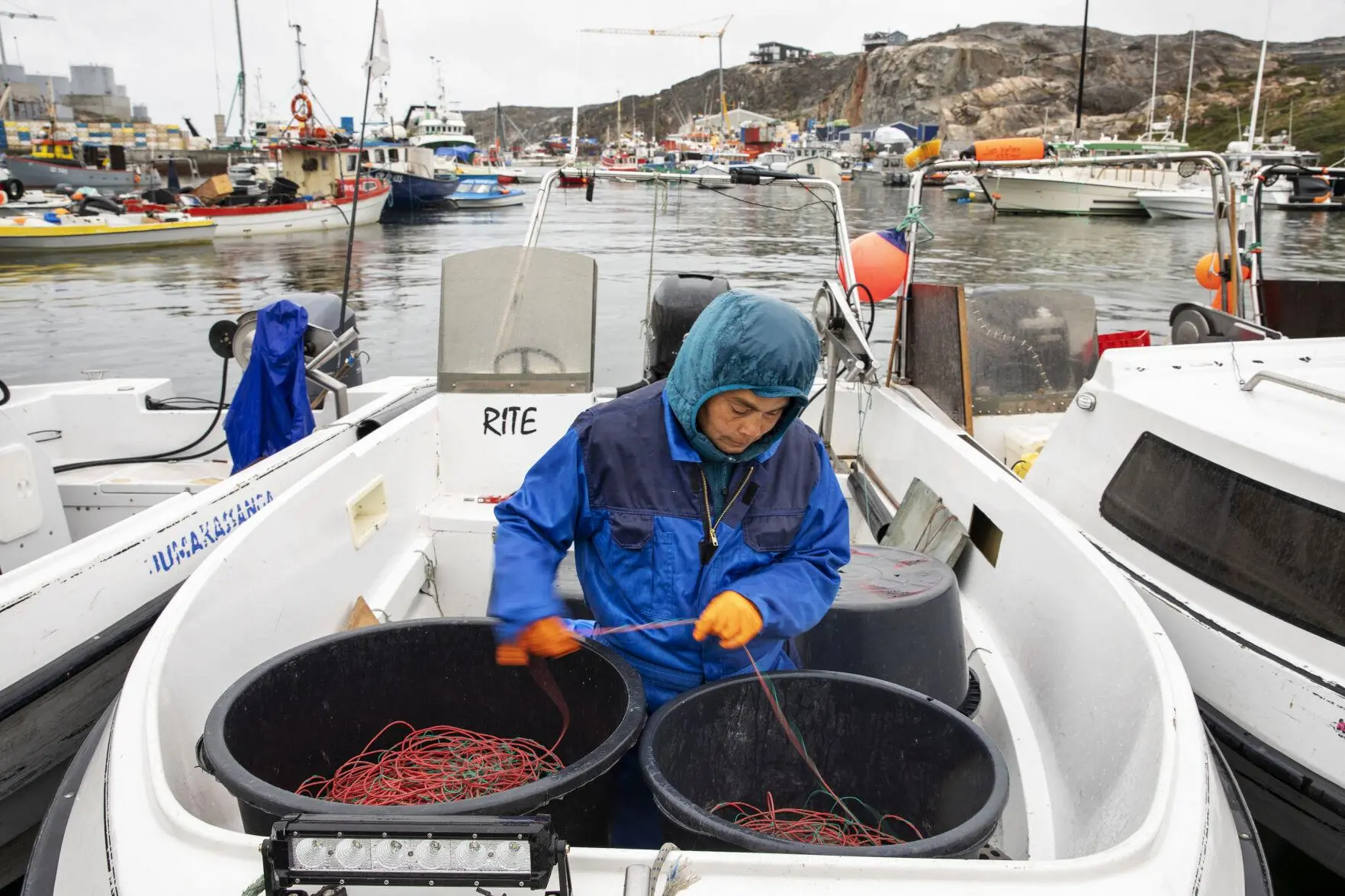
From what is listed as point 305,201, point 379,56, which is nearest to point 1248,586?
point 379,56

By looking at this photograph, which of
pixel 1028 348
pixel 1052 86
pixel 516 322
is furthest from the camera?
pixel 1052 86

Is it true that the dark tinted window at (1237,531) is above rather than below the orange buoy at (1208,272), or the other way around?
below

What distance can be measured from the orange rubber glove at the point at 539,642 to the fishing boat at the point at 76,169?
4689 cm

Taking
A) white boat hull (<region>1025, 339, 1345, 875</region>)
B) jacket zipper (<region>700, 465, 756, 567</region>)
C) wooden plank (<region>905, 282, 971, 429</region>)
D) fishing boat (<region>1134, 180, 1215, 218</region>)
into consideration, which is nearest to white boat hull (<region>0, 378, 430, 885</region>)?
jacket zipper (<region>700, 465, 756, 567</region>)

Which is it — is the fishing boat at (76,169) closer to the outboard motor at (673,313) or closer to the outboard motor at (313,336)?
the outboard motor at (313,336)

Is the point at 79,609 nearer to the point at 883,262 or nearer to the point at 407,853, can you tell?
the point at 407,853

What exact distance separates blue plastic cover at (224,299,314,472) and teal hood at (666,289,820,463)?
11.0 ft

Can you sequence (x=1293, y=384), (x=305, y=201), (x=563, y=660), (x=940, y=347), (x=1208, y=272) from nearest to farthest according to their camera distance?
1. (x=563, y=660)
2. (x=1293, y=384)
3. (x=940, y=347)
4. (x=1208, y=272)
5. (x=305, y=201)

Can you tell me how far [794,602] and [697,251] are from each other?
67.2 feet

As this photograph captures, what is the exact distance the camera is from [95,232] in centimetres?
2395

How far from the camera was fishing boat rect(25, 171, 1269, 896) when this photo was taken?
1.44 meters

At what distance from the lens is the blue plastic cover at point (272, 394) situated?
446cm

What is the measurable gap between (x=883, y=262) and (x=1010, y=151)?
1002mm

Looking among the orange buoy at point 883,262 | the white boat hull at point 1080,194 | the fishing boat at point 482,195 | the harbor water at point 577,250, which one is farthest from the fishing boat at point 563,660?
the fishing boat at point 482,195
